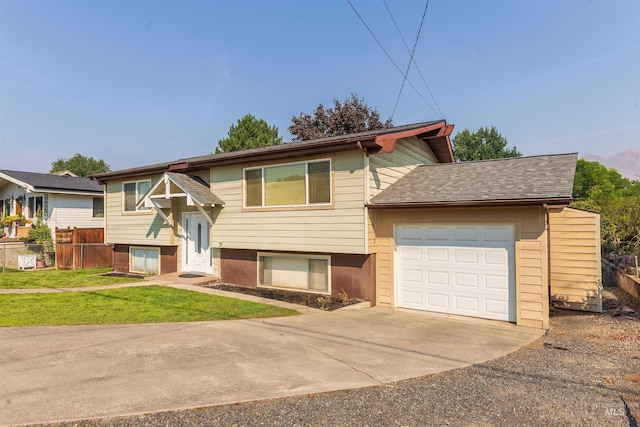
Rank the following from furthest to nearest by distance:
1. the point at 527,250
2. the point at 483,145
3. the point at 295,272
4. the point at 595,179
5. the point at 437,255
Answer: the point at 483,145 < the point at 595,179 < the point at 295,272 < the point at 437,255 < the point at 527,250

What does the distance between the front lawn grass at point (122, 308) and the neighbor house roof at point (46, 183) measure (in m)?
11.6

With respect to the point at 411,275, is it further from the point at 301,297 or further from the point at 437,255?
the point at 301,297

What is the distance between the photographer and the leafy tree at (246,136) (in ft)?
127

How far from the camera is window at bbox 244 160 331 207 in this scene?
389 inches

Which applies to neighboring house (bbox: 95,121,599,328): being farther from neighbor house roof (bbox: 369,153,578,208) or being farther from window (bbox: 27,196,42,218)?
window (bbox: 27,196,42,218)

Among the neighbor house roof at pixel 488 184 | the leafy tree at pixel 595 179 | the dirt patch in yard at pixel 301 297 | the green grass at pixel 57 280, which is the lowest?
the dirt patch in yard at pixel 301 297

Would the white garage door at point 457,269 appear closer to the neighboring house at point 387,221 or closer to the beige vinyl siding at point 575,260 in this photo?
the neighboring house at point 387,221

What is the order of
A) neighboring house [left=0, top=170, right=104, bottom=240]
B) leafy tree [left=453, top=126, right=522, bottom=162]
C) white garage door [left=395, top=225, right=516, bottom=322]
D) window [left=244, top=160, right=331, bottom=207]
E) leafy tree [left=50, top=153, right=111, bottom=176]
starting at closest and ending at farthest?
white garage door [left=395, top=225, right=516, bottom=322], window [left=244, top=160, right=331, bottom=207], neighboring house [left=0, top=170, right=104, bottom=240], leafy tree [left=453, top=126, right=522, bottom=162], leafy tree [left=50, top=153, right=111, bottom=176]

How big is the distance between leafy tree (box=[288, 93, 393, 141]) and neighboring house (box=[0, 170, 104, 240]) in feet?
55.4

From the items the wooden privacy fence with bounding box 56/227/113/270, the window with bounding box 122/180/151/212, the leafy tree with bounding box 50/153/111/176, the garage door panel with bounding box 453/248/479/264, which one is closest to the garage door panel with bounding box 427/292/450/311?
the garage door panel with bounding box 453/248/479/264

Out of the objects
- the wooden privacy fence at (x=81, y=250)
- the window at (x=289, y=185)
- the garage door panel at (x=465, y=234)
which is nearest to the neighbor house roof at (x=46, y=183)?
the wooden privacy fence at (x=81, y=250)

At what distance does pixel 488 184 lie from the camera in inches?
343

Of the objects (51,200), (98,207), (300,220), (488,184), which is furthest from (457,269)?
(98,207)

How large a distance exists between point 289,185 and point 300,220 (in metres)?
1.10
